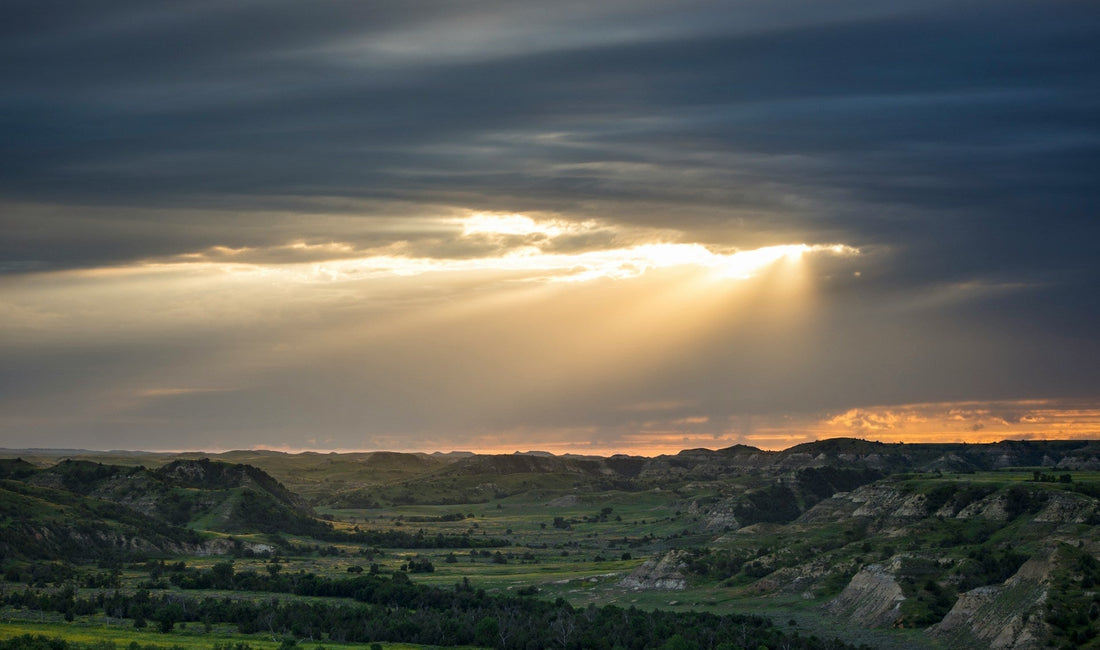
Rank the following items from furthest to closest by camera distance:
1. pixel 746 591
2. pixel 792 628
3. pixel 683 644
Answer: pixel 746 591 < pixel 792 628 < pixel 683 644

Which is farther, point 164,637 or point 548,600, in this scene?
point 548,600

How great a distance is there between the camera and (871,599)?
551 feet

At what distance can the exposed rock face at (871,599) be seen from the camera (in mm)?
160875

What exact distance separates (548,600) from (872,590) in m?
59.5

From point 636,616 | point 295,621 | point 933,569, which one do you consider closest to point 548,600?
point 636,616

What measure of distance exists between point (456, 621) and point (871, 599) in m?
64.1

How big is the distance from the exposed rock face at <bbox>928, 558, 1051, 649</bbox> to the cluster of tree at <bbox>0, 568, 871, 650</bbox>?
15468 millimetres

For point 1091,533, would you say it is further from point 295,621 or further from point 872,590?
point 295,621

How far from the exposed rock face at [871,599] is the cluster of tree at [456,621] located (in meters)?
13.8

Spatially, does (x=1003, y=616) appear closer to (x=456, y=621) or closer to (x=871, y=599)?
(x=871, y=599)

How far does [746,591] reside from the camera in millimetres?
198375

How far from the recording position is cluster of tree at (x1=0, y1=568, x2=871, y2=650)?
497 ft

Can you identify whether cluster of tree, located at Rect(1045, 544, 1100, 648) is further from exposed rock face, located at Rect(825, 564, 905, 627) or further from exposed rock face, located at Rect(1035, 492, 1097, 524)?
exposed rock face, located at Rect(1035, 492, 1097, 524)

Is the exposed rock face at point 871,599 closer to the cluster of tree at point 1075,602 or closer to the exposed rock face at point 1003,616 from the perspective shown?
the exposed rock face at point 1003,616
